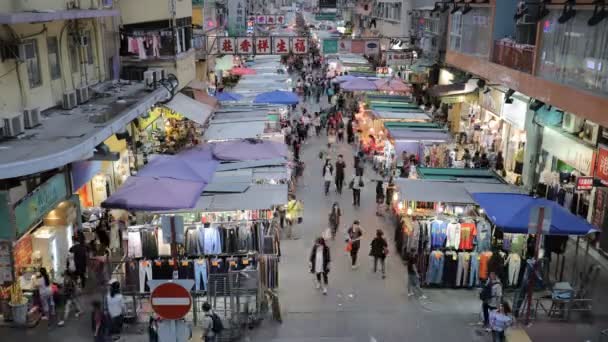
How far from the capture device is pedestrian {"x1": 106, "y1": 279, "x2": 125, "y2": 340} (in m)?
11.4

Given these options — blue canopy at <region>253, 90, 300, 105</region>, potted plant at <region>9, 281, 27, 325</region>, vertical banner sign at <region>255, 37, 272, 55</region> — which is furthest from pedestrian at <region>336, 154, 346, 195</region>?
potted plant at <region>9, 281, 27, 325</region>

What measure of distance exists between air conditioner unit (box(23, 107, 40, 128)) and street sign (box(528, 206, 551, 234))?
11310 mm

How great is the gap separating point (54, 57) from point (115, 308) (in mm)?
8307

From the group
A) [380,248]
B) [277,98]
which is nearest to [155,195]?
[380,248]

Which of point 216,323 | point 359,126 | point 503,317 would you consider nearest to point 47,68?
point 216,323

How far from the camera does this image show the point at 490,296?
39.1 ft

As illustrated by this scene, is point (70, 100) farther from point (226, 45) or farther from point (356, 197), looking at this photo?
point (226, 45)

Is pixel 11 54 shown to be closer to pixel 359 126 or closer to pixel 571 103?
pixel 571 103

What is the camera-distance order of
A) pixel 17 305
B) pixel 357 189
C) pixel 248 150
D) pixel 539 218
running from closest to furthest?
pixel 539 218, pixel 17 305, pixel 248 150, pixel 357 189

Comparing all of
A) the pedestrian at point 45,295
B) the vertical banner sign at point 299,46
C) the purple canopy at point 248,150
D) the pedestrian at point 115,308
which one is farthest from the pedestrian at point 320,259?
the vertical banner sign at point 299,46

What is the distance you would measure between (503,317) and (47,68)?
1281 centimetres

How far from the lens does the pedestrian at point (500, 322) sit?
35.7 ft

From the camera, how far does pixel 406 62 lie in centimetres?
3375

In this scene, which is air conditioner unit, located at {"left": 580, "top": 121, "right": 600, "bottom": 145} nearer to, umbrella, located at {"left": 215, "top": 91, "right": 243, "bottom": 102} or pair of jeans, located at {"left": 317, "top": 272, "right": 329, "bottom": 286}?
pair of jeans, located at {"left": 317, "top": 272, "right": 329, "bottom": 286}
